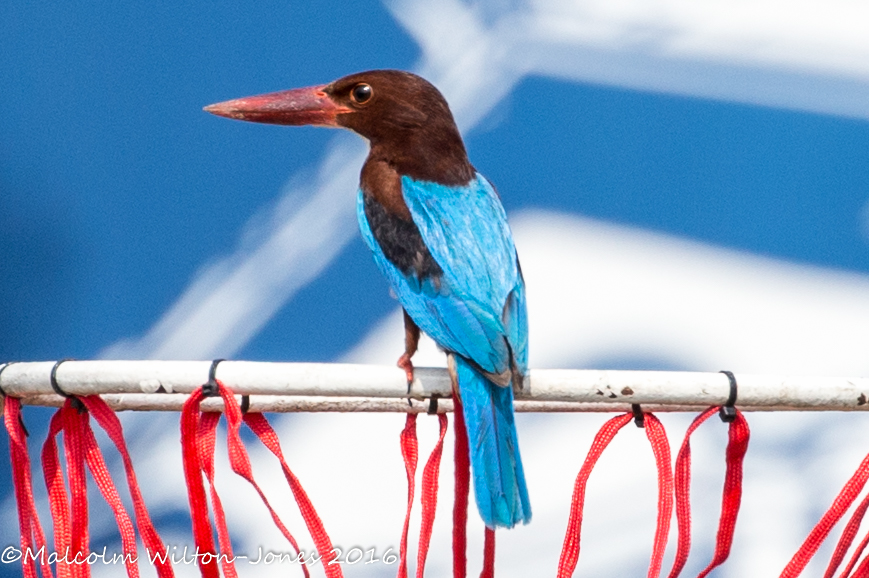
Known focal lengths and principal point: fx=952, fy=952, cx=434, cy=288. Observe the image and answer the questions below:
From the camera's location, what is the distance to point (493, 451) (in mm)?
1270

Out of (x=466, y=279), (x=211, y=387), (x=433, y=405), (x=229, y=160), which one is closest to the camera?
(x=211, y=387)

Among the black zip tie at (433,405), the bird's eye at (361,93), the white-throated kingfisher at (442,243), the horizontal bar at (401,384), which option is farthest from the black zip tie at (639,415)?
the bird's eye at (361,93)

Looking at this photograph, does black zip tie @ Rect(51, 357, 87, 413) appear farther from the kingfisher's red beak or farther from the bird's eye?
the bird's eye

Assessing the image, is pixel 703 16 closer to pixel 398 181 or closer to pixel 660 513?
pixel 398 181

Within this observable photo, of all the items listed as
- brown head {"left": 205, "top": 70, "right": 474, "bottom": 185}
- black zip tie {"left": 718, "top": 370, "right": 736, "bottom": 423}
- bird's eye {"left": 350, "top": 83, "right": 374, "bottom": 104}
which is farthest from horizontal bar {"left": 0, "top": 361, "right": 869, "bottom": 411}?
bird's eye {"left": 350, "top": 83, "right": 374, "bottom": 104}

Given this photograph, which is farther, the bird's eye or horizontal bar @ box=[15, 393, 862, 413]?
the bird's eye

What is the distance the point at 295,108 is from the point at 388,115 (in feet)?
0.55

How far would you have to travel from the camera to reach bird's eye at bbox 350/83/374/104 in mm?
1692

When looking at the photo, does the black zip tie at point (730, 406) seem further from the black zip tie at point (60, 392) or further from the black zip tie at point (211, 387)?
the black zip tie at point (60, 392)

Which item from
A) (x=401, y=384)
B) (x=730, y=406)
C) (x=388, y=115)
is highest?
(x=388, y=115)

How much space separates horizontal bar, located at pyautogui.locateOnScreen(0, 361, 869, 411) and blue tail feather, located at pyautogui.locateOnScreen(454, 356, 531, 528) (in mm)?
54

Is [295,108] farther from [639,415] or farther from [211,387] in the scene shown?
[639,415]

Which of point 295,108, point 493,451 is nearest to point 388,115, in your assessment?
point 295,108

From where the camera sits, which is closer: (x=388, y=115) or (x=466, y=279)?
(x=466, y=279)
